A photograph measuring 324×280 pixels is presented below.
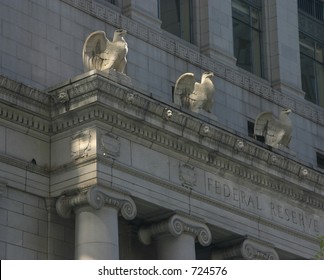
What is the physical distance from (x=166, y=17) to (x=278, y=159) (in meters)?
6.72

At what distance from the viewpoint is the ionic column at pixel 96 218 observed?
35281 mm

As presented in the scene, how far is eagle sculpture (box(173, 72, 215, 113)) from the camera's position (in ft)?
131

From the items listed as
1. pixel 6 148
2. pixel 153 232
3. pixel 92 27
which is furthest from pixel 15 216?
pixel 92 27

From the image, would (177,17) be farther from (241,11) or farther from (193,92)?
(193,92)

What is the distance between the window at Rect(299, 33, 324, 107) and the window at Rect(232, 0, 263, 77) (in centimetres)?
264

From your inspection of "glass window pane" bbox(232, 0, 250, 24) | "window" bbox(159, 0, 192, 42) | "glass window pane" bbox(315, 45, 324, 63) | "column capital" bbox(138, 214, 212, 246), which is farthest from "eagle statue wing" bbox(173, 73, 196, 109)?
"glass window pane" bbox(315, 45, 324, 63)

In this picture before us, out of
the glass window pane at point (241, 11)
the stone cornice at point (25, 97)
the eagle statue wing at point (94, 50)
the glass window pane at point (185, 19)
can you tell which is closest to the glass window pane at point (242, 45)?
the glass window pane at point (241, 11)

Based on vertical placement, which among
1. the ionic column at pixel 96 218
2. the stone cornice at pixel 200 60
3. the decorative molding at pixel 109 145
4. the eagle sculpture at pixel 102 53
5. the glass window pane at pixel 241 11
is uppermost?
the glass window pane at pixel 241 11

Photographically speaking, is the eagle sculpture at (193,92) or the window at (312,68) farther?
the window at (312,68)

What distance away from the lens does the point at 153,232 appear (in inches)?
1508

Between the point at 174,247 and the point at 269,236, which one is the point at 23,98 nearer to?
the point at 174,247

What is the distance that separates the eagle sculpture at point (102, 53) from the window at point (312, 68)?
14.4 m

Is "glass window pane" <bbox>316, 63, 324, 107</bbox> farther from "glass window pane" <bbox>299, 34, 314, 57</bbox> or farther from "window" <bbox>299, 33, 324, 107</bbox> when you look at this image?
"glass window pane" <bbox>299, 34, 314, 57</bbox>

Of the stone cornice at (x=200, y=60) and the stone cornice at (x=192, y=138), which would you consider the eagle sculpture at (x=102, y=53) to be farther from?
the stone cornice at (x=200, y=60)
